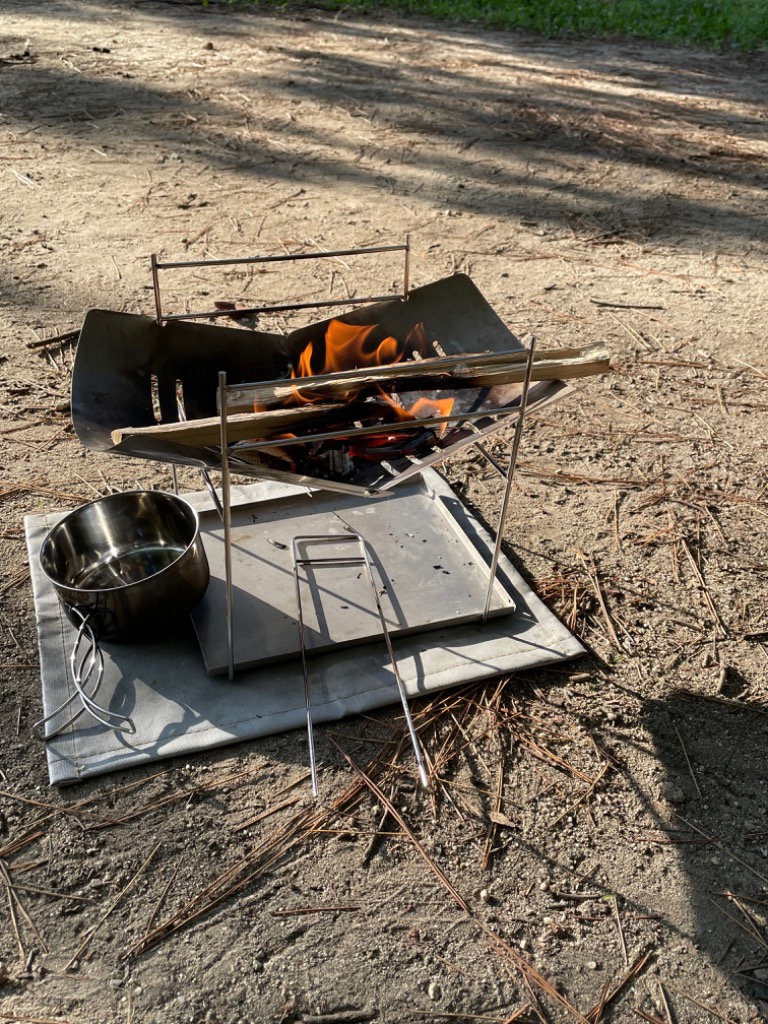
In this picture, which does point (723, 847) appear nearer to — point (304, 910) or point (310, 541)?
point (304, 910)

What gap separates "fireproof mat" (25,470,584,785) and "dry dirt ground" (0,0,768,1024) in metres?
0.06

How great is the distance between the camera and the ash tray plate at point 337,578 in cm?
235

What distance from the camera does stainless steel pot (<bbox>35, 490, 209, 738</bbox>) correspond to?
217cm

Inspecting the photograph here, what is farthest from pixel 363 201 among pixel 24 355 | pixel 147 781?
pixel 147 781

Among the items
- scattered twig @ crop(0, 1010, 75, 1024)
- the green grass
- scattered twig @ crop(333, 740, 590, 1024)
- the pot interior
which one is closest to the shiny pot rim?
the pot interior

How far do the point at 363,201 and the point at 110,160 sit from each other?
1.61 m

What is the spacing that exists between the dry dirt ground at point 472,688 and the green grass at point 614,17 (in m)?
2.94

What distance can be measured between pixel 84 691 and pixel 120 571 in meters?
0.40

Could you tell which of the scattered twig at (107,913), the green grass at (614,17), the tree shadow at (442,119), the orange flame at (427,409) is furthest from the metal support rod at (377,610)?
the green grass at (614,17)

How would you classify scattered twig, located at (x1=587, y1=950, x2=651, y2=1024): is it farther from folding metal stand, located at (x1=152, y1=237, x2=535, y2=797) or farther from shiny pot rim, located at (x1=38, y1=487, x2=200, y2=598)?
shiny pot rim, located at (x1=38, y1=487, x2=200, y2=598)

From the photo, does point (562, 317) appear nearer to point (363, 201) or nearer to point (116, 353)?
point (363, 201)

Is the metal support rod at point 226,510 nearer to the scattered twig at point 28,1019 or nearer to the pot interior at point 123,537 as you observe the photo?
the pot interior at point 123,537

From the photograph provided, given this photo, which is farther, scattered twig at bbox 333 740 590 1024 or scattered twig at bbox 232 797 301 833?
scattered twig at bbox 232 797 301 833

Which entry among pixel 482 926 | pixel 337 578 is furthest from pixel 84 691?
pixel 482 926
